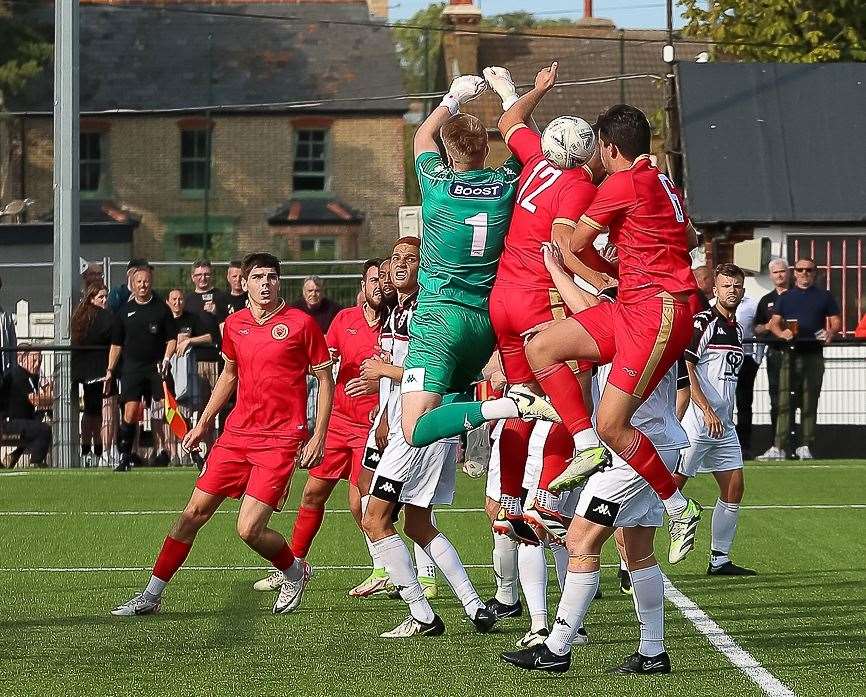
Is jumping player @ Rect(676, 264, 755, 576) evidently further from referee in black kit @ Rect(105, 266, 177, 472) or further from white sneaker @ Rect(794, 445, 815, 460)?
referee in black kit @ Rect(105, 266, 177, 472)

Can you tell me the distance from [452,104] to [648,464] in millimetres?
2233

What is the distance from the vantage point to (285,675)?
23.4ft

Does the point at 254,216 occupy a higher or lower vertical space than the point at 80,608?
higher

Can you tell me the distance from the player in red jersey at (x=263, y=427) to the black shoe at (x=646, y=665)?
248 cm

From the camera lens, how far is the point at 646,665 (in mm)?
7105

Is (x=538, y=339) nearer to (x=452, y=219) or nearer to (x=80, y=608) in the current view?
(x=452, y=219)

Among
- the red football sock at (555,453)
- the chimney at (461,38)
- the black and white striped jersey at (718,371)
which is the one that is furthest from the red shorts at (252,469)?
the chimney at (461,38)

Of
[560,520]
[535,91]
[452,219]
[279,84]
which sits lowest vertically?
[560,520]

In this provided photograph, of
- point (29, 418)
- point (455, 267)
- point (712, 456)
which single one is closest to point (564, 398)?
point (455, 267)

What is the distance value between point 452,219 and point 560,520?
1579 millimetres

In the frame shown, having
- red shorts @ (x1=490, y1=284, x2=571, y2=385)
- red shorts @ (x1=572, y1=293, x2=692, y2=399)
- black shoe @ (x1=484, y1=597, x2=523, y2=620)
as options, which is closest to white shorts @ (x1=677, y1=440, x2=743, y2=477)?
black shoe @ (x1=484, y1=597, x2=523, y2=620)

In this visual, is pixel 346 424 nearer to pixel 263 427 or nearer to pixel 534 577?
pixel 263 427

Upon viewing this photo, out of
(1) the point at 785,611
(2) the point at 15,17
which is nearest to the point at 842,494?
(1) the point at 785,611

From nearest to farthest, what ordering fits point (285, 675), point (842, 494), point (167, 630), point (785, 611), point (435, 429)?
1. point (285, 675)
2. point (435, 429)
3. point (167, 630)
4. point (785, 611)
5. point (842, 494)
